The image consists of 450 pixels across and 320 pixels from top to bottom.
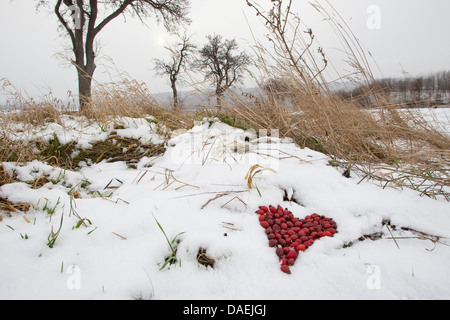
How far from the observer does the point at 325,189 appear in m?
1.33

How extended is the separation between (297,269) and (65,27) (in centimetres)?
1331

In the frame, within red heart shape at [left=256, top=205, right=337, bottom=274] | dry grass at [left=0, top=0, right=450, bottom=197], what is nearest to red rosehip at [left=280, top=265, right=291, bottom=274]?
red heart shape at [left=256, top=205, right=337, bottom=274]

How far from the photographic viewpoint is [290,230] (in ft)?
3.40

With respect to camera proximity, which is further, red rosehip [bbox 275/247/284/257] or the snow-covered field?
red rosehip [bbox 275/247/284/257]

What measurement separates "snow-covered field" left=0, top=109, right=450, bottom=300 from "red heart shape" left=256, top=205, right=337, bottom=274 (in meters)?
0.03

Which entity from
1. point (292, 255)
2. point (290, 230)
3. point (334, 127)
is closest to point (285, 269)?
point (292, 255)

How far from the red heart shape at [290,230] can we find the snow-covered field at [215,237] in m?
0.03

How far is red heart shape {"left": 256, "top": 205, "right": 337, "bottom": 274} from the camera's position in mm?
923

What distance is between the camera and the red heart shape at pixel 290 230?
92 cm

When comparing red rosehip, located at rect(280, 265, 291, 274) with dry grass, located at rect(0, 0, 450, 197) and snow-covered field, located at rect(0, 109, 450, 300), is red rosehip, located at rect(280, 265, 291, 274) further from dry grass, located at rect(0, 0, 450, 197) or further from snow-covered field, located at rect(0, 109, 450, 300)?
dry grass, located at rect(0, 0, 450, 197)

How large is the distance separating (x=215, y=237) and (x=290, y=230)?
1.13ft

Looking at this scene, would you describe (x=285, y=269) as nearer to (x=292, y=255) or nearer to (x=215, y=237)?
(x=292, y=255)
